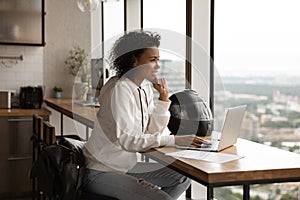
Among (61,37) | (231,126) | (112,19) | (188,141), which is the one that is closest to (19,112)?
(61,37)

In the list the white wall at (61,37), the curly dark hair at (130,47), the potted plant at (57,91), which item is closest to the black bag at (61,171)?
the curly dark hair at (130,47)

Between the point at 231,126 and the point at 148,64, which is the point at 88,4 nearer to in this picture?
the point at 148,64

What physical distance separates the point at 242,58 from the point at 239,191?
2.99ft

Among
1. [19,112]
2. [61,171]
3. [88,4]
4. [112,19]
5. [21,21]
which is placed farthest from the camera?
[112,19]

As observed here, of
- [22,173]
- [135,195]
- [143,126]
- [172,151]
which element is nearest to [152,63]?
[143,126]

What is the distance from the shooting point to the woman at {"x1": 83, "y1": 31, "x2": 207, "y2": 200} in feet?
7.43

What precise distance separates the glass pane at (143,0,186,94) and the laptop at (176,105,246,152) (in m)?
0.69

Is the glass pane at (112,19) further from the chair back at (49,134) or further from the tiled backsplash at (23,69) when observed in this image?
the chair back at (49,134)

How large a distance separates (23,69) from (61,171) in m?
3.07

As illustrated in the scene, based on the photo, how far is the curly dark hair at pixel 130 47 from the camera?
2.47m

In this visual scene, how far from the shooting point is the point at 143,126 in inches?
94.7

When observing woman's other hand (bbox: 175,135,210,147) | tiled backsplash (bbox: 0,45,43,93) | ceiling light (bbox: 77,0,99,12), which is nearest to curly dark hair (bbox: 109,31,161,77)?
woman's other hand (bbox: 175,135,210,147)

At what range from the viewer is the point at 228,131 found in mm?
2197

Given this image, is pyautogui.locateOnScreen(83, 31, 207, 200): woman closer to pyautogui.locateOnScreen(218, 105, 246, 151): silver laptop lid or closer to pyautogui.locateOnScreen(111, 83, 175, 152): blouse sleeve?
pyautogui.locateOnScreen(111, 83, 175, 152): blouse sleeve
